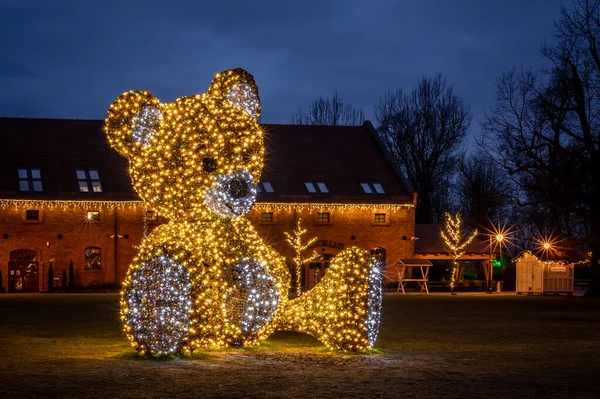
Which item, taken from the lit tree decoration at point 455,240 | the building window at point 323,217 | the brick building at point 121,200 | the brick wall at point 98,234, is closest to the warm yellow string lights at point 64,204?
the brick building at point 121,200

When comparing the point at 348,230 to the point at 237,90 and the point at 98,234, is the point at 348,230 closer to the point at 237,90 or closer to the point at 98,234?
the point at 98,234

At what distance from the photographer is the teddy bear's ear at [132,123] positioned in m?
13.7

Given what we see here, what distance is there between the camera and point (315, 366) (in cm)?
1262

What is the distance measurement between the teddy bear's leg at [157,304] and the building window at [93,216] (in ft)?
99.0

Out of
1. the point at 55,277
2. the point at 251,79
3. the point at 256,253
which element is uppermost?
the point at 251,79

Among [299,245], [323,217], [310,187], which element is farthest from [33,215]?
[323,217]

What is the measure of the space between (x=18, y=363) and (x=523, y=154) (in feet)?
104

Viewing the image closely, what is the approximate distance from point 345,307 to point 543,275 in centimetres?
3177

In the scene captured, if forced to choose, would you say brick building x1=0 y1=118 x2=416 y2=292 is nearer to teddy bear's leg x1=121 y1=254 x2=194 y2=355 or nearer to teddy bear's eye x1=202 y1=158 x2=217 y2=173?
teddy bear's eye x1=202 y1=158 x2=217 y2=173

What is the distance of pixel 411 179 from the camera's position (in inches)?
2371

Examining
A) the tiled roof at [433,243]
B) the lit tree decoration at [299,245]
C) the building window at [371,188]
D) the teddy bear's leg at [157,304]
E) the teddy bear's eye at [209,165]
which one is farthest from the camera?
the tiled roof at [433,243]

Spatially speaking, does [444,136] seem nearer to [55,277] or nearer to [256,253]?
[55,277]

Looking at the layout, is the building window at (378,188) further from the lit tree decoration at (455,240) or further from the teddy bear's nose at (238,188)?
the teddy bear's nose at (238,188)

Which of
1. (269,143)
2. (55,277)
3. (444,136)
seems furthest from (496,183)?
(55,277)
